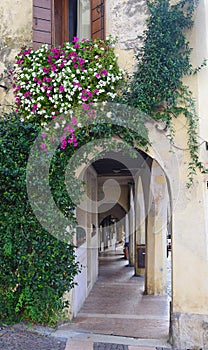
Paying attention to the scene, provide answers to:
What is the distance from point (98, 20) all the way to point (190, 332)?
4695 millimetres

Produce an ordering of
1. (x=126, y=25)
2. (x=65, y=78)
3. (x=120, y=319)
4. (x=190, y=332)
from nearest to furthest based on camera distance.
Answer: (x=190, y=332)
(x=65, y=78)
(x=126, y=25)
(x=120, y=319)

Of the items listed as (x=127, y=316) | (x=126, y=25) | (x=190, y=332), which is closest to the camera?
→ (x=190, y=332)

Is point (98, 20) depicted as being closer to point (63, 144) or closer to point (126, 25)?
point (126, 25)

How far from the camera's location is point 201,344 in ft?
16.2

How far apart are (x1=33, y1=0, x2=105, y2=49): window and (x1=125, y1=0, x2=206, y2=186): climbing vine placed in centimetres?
81

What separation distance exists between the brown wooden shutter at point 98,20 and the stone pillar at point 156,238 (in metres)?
4.37

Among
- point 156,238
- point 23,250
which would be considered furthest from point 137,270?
point 23,250

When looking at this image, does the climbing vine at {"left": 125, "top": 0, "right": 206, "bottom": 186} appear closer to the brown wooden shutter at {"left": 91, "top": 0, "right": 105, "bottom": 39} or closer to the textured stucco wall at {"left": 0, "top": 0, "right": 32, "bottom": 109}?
the brown wooden shutter at {"left": 91, "top": 0, "right": 105, "bottom": 39}

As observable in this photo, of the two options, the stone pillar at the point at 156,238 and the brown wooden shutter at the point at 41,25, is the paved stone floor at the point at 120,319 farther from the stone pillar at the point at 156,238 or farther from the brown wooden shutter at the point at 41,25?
the brown wooden shutter at the point at 41,25

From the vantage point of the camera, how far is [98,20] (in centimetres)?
556

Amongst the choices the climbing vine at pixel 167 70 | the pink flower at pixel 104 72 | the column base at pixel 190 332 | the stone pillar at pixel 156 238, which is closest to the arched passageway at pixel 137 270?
the stone pillar at pixel 156 238

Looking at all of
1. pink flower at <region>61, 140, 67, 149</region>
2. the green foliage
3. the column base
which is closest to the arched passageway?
the column base

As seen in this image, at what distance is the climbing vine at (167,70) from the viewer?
507cm

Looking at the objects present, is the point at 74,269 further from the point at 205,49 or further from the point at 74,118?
the point at 205,49
